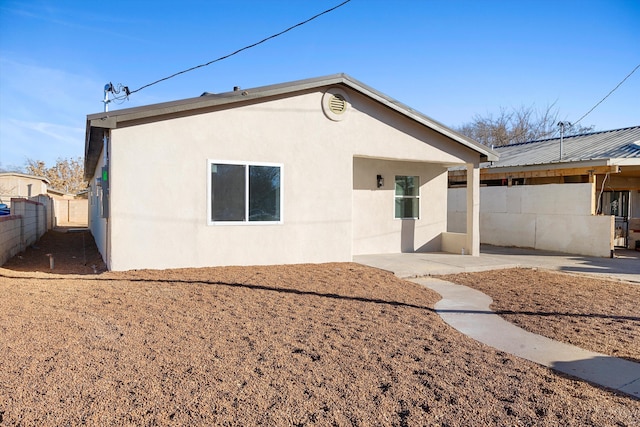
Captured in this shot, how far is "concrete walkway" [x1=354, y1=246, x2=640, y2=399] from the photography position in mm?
4027

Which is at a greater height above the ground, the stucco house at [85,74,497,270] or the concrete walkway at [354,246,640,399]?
the stucco house at [85,74,497,270]

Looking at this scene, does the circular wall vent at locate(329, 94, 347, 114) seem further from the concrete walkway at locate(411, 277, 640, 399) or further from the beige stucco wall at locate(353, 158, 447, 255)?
the concrete walkway at locate(411, 277, 640, 399)

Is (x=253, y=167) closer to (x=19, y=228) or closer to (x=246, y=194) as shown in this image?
(x=246, y=194)

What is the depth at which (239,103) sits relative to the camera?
30.1 ft

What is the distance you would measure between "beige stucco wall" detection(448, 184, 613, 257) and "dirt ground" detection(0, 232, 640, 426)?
20.9 feet

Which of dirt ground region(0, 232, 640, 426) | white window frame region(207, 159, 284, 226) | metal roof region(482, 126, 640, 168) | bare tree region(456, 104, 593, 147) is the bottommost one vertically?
dirt ground region(0, 232, 640, 426)

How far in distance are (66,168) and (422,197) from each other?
45.9m

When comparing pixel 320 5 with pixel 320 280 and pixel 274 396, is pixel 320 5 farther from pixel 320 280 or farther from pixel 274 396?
pixel 274 396

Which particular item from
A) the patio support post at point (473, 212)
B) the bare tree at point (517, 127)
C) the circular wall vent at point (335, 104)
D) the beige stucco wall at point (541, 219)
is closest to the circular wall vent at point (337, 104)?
the circular wall vent at point (335, 104)

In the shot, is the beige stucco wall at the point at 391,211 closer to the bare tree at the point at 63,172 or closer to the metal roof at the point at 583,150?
the metal roof at the point at 583,150

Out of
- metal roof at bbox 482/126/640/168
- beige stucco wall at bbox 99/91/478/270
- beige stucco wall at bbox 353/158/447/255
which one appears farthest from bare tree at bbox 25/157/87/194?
metal roof at bbox 482/126/640/168

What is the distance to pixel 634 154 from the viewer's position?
1251 centimetres

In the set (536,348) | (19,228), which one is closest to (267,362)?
(536,348)

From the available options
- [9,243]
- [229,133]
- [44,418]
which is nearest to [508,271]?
[229,133]
